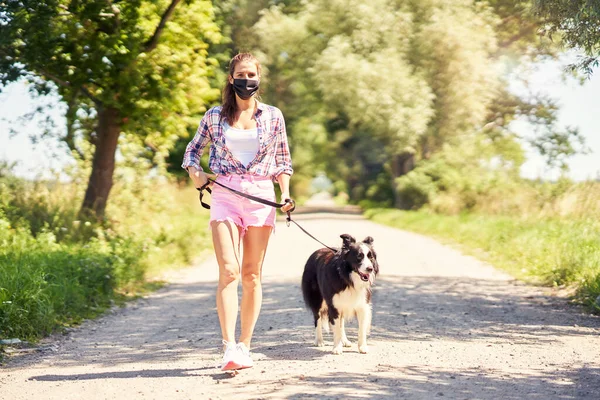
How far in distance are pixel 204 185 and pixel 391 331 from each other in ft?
10.0

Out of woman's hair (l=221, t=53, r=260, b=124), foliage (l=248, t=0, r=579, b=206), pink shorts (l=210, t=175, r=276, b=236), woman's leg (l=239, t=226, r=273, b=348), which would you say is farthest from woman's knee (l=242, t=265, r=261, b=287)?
foliage (l=248, t=0, r=579, b=206)

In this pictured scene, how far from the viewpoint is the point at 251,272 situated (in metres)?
6.09

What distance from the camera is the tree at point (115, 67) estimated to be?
13.4 m

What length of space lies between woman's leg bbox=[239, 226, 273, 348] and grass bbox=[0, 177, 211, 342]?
Result: 111 inches

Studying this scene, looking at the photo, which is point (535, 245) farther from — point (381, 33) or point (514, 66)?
point (514, 66)

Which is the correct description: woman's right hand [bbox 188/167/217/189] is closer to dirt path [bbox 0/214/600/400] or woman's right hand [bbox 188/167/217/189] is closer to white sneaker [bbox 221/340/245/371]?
white sneaker [bbox 221/340/245/371]

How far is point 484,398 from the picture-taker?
5078mm

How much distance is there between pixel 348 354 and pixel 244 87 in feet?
8.30

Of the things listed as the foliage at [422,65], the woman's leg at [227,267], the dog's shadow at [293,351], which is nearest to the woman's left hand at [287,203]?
the woman's leg at [227,267]

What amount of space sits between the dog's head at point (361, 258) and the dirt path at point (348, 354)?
0.72m

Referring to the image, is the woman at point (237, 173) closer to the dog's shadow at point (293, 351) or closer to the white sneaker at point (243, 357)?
the white sneaker at point (243, 357)

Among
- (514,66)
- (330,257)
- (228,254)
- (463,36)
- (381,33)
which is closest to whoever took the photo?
(228,254)

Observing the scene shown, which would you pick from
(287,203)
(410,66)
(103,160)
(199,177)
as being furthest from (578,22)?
(410,66)

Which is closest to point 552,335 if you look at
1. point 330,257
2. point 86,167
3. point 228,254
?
point 330,257
